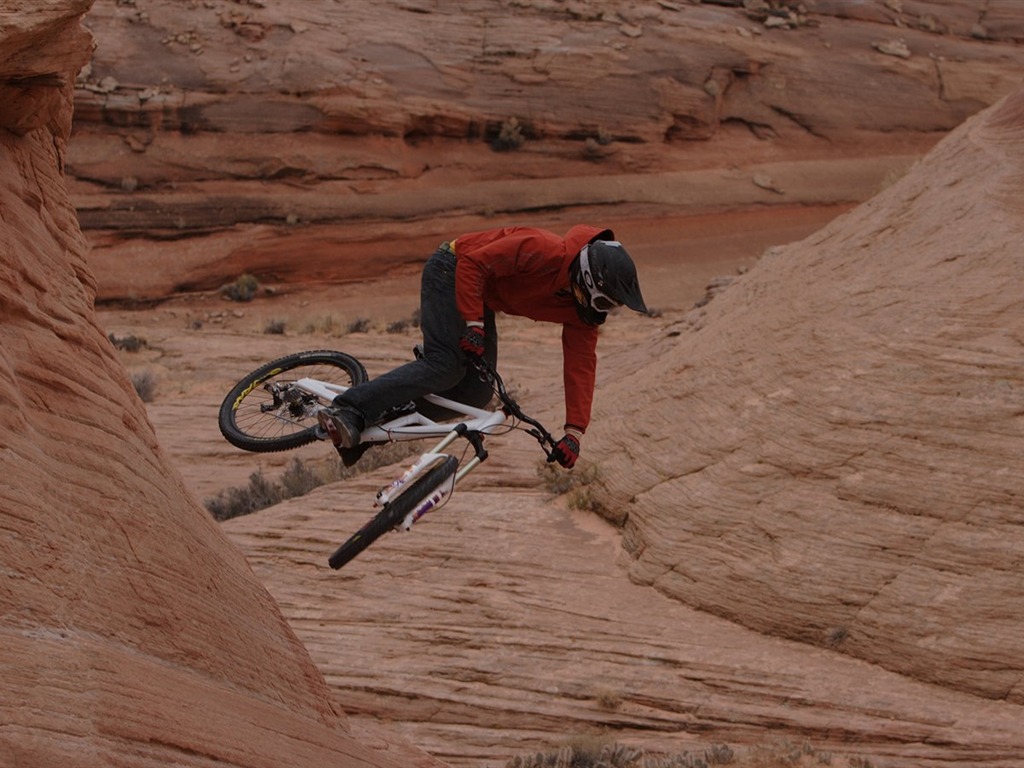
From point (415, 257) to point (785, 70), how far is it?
10.1 metres

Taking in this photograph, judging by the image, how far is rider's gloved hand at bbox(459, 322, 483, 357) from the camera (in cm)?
690

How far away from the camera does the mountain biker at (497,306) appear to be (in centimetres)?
689

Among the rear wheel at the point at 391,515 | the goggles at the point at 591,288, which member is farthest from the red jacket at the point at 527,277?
the rear wheel at the point at 391,515

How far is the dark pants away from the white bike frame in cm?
11

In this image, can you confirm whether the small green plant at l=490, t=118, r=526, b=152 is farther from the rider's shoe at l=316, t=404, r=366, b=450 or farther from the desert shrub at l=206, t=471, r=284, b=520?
the rider's shoe at l=316, t=404, r=366, b=450

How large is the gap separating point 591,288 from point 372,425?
144 cm

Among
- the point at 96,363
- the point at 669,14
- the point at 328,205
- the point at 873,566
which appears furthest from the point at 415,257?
the point at 96,363

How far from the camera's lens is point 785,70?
31.4 m

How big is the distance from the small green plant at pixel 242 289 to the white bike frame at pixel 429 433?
1912 cm

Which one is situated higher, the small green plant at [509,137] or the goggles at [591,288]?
the goggles at [591,288]

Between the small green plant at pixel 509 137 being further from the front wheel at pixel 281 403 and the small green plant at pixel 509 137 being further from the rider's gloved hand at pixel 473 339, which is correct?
the rider's gloved hand at pixel 473 339

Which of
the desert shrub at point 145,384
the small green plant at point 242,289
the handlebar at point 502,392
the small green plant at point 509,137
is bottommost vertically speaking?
the small green plant at point 242,289

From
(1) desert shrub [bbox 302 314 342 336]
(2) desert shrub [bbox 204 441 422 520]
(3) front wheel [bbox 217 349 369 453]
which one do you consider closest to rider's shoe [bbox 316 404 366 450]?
(3) front wheel [bbox 217 349 369 453]

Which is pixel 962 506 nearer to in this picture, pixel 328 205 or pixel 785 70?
pixel 328 205
